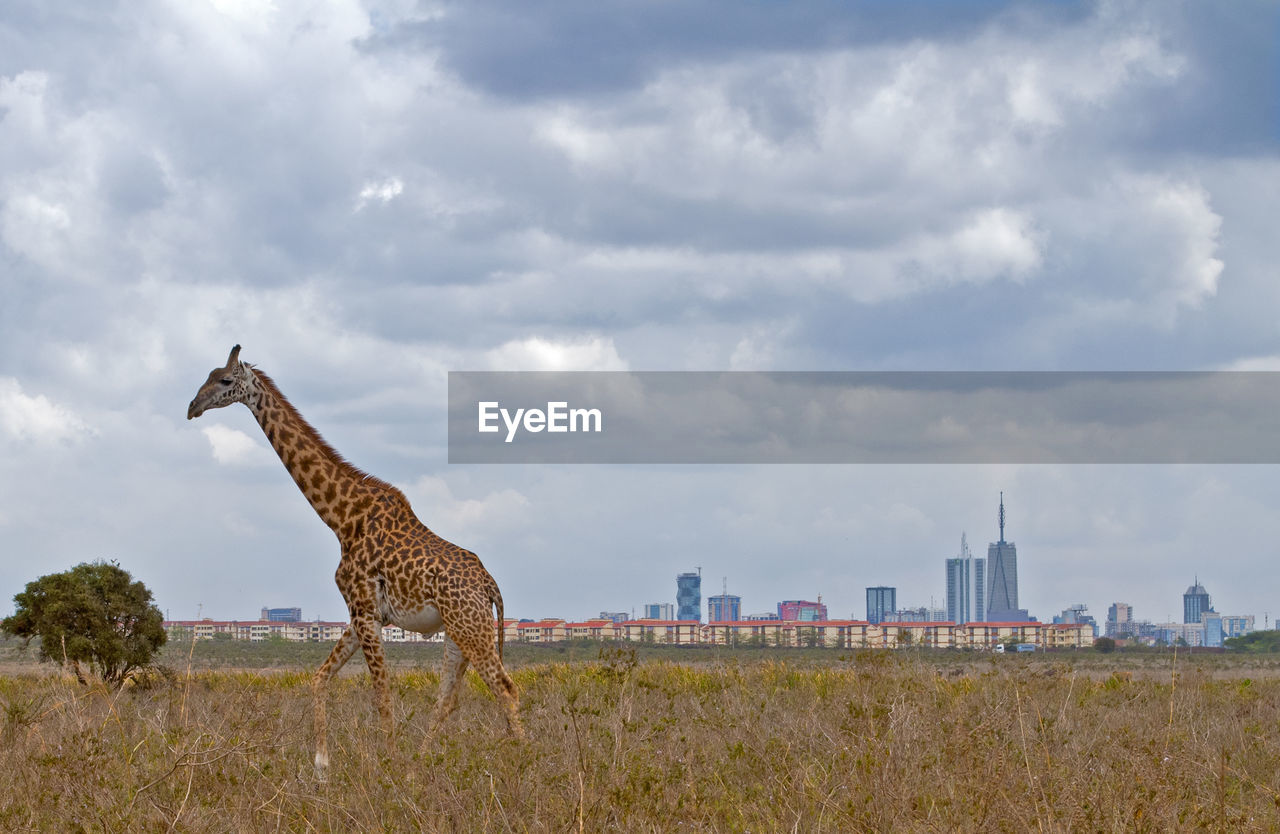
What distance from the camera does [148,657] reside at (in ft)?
73.6

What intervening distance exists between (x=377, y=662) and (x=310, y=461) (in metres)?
2.70

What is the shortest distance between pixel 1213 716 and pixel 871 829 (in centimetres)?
934

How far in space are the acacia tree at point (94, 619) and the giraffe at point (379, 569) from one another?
34.7 ft

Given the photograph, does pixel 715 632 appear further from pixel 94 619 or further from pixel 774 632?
pixel 94 619

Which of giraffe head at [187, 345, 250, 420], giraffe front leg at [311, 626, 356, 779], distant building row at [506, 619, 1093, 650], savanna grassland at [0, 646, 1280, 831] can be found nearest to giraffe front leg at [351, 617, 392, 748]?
giraffe front leg at [311, 626, 356, 779]

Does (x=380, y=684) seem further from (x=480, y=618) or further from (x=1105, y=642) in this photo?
(x=1105, y=642)

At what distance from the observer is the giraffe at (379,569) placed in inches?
462

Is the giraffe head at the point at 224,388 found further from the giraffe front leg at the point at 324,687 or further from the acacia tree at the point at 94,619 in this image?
the acacia tree at the point at 94,619

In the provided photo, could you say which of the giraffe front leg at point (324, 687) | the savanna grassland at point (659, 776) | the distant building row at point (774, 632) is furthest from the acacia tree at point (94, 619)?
the distant building row at point (774, 632)

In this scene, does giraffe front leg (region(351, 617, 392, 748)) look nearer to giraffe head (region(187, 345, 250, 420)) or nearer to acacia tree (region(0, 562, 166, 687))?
giraffe head (region(187, 345, 250, 420))

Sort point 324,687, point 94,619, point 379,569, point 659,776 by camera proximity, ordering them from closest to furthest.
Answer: point 659,776, point 324,687, point 379,569, point 94,619

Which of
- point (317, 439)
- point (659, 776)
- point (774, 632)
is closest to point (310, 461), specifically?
point (317, 439)

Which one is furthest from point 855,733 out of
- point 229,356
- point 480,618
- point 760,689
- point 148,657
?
point 148,657

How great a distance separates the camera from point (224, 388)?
13.2 m
